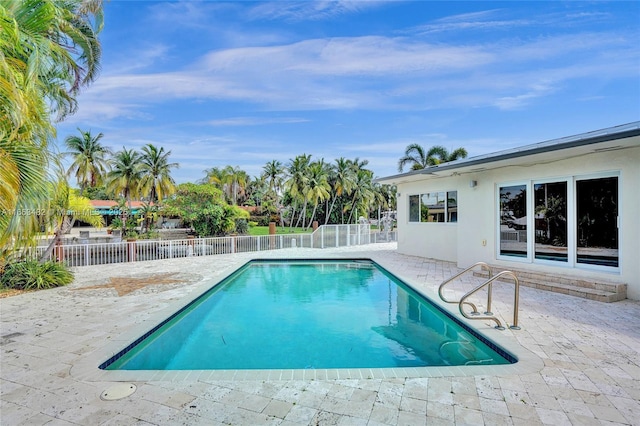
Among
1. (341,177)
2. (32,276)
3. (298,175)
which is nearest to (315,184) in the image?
(298,175)

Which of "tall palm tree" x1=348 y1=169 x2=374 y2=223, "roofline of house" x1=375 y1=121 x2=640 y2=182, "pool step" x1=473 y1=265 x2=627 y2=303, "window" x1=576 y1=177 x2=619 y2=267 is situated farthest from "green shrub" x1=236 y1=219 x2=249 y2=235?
"window" x1=576 y1=177 x2=619 y2=267

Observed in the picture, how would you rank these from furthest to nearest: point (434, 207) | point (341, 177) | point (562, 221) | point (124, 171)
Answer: point (341, 177) → point (124, 171) → point (434, 207) → point (562, 221)

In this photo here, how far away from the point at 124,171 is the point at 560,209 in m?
29.7

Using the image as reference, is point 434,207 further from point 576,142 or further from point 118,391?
point 118,391

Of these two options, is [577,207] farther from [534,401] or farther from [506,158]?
[534,401]

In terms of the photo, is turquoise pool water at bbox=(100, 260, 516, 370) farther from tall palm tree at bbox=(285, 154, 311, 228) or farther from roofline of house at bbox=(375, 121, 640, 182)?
tall palm tree at bbox=(285, 154, 311, 228)

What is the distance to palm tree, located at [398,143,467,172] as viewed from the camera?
1147 inches

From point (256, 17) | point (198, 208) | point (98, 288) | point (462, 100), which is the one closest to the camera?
point (98, 288)

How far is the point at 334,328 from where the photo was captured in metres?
5.95

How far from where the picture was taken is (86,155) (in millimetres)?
25406

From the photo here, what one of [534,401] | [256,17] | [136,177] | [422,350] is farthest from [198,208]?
[534,401]

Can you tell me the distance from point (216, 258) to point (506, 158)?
10.6 meters

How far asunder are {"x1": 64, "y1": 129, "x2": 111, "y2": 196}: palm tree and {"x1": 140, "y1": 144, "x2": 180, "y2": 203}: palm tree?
277 centimetres

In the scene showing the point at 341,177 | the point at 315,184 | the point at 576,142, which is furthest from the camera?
the point at 341,177
